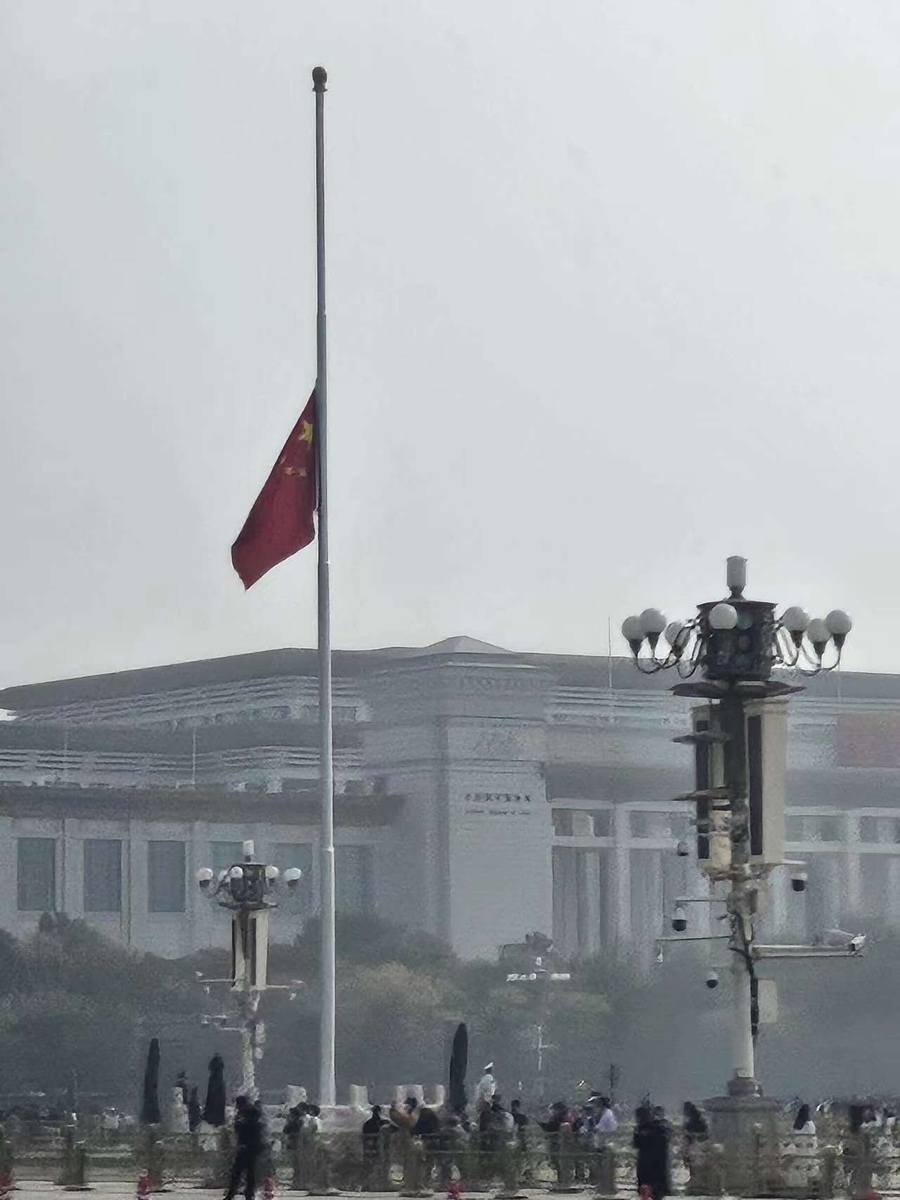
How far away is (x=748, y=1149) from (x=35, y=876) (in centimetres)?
A: 8462

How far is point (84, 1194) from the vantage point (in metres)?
43.0

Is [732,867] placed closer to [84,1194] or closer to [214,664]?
[84,1194]

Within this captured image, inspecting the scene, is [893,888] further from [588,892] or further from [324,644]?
[324,644]

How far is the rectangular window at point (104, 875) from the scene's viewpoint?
12319 cm

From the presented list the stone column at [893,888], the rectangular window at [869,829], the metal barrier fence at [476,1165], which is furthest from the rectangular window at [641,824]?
the metal barrier fence at [476,1165]

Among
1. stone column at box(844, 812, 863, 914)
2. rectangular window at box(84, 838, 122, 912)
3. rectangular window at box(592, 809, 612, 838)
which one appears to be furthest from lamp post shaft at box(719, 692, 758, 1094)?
stone column at box(844, 812, 863, 914)

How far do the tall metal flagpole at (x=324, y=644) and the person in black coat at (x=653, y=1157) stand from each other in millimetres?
10415

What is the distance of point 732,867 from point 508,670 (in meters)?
91.7

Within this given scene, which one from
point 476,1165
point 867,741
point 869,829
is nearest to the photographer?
point 476,1165

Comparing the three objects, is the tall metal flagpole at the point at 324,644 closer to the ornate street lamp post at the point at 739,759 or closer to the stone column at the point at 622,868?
the ornate street lamp post at the point at 739,759

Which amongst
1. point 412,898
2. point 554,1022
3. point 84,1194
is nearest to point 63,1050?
point 554,1022

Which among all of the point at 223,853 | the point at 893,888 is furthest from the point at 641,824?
the point at 223,853

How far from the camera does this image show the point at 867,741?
469ft

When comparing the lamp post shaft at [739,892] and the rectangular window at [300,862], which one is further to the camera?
the rectangular window at [300,862]
